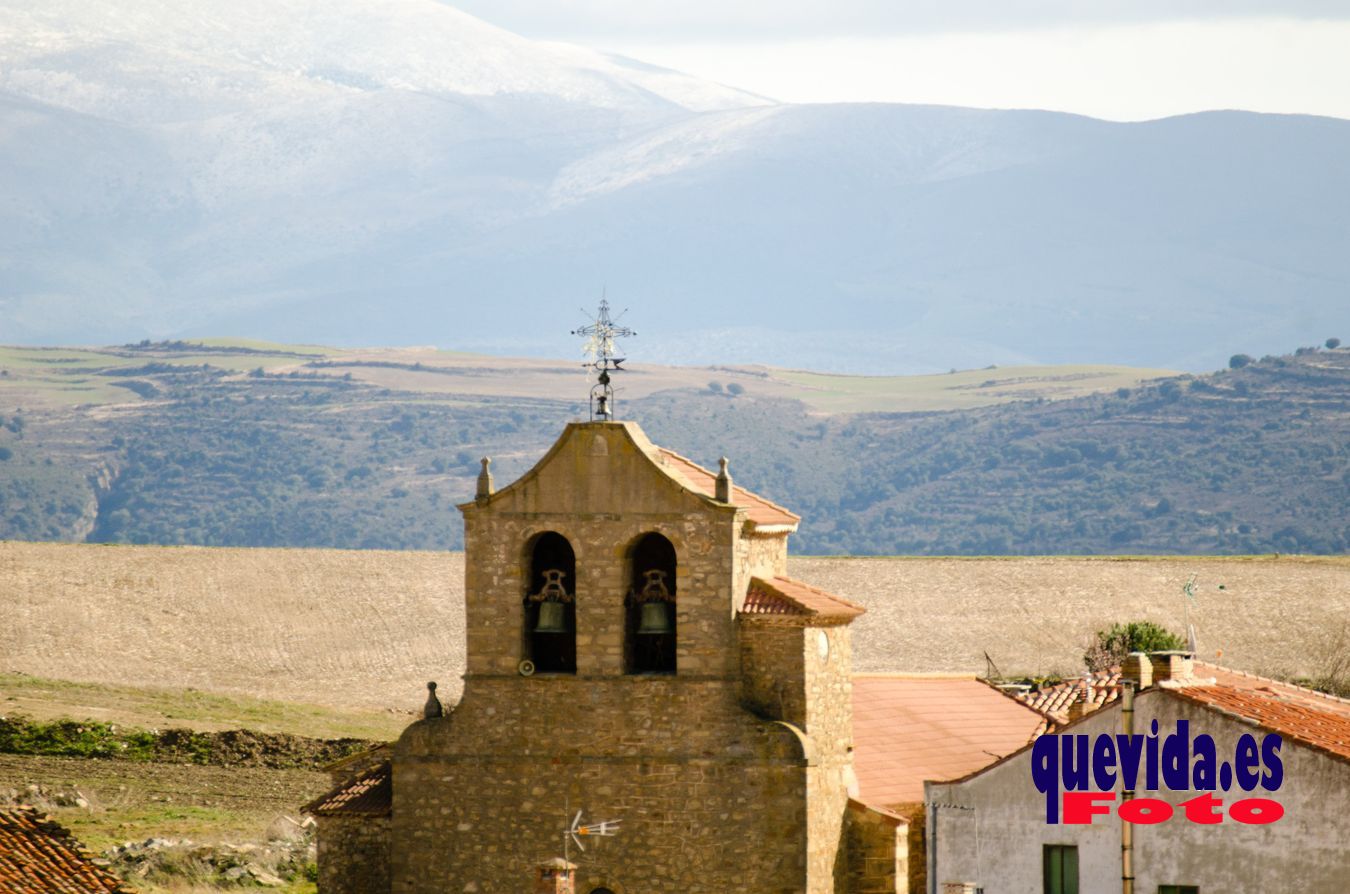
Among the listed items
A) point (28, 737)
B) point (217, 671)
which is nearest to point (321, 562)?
point (217, 671)

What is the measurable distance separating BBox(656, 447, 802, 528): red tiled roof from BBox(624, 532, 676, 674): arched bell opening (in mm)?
900

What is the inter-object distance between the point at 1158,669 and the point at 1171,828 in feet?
10.8

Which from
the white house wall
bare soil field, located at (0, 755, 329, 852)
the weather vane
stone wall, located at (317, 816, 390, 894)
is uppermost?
the weather vane

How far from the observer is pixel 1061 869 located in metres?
31.4

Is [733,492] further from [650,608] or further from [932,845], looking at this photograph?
[932,845]

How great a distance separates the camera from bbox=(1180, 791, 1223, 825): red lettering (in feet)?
99.3

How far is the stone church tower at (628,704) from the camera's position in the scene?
34062 millimetres

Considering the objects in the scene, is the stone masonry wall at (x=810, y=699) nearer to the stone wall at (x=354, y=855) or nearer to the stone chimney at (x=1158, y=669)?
the stone chimney at (x=1158, y=669)

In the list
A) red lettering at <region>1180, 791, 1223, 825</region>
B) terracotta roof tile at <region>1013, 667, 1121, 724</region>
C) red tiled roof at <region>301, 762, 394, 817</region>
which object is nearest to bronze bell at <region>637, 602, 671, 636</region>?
red tiled roof at <region>301, 762, 394, 817</region>

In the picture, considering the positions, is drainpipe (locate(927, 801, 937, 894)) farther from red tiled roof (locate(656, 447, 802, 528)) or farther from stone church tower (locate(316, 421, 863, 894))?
red tiled roof (locate(656, 447, 802, 528))

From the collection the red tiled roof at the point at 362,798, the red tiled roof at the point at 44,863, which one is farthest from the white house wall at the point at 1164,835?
the red tiled roof at the point at 44,863

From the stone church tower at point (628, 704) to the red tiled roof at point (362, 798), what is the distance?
0.95 m

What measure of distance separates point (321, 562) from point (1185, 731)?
291 feet

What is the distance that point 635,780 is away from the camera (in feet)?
113
